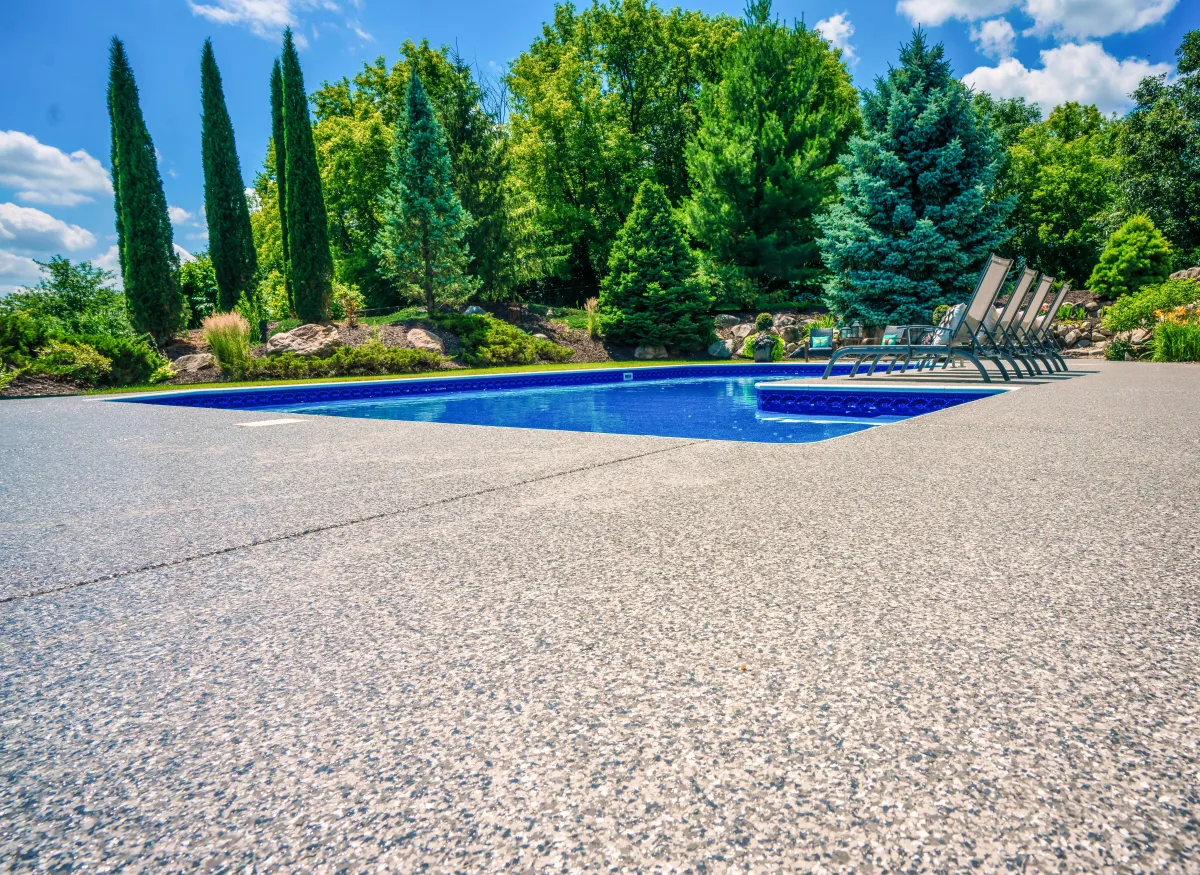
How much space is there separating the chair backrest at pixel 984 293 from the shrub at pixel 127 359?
513 inches

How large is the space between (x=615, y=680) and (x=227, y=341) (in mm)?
13186

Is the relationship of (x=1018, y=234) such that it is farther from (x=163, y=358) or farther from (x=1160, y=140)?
(x=163, y=358)

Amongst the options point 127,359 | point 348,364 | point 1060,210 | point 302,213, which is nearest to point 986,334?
point 348,364

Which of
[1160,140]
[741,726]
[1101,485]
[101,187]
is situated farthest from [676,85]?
[741,726]

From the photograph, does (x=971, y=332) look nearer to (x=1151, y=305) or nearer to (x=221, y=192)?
(x=1151, y=305)

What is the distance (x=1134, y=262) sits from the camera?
1608 cm

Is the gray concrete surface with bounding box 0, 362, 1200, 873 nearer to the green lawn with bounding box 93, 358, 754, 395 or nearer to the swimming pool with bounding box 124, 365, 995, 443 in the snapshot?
the swimming pool with bounding box 124, 365, 995, 443

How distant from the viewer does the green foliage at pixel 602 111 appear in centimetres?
2262

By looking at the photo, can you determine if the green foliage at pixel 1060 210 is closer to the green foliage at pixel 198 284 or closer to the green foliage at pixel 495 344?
the green foliage at pixel 495 344

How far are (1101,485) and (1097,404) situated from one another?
10.9 ft

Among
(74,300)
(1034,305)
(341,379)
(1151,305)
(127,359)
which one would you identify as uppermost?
(1034,305)

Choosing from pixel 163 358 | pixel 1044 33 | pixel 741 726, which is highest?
pixel 1044 33

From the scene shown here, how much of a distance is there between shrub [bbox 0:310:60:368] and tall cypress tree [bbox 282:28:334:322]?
6.63m

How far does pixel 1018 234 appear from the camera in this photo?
2312 cm
